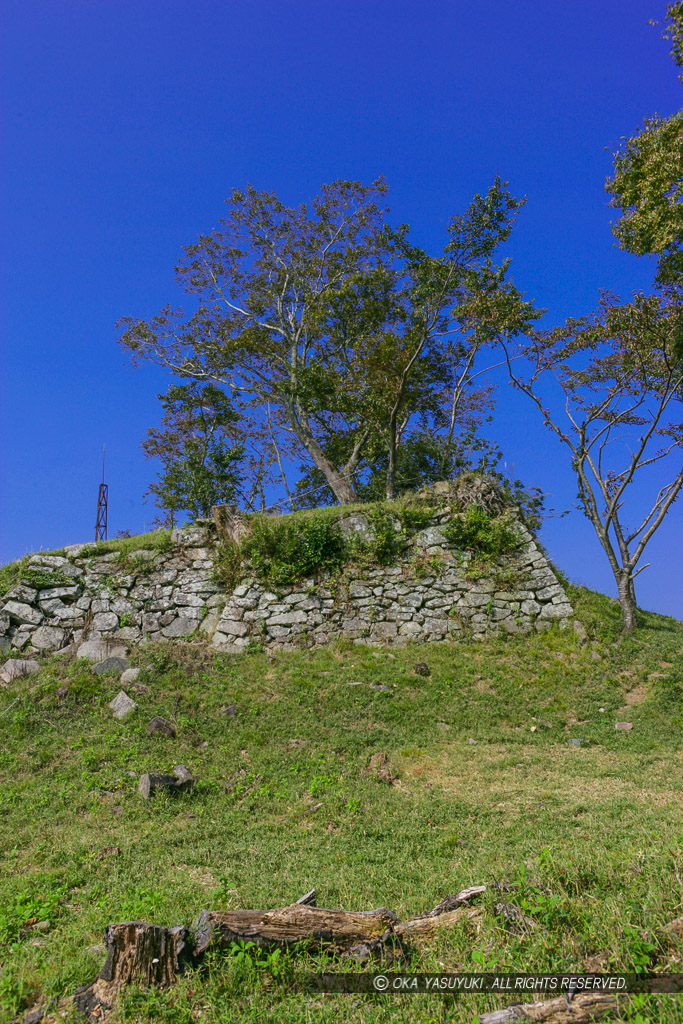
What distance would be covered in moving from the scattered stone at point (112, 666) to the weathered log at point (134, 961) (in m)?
7.51

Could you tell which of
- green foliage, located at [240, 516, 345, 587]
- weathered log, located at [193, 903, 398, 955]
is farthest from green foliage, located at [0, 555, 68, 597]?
weathered log, located at [193, 903, 398, 955]

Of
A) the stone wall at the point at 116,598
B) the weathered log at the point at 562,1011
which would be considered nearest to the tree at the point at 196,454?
the stone wall at the point at 116,598

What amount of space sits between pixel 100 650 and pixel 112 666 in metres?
0.77

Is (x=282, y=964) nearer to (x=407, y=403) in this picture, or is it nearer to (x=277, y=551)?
(x=277, y=551)

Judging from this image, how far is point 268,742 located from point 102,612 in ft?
17.7

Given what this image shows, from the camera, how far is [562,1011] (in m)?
2.59

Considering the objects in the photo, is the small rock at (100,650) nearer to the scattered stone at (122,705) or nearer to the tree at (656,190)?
the scattered stone at (122,705)

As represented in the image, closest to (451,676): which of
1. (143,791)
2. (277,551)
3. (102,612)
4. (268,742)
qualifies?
(268,742)

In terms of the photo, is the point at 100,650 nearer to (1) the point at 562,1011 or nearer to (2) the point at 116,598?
(2) the point at 116,598

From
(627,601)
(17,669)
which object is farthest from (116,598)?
(627,601)

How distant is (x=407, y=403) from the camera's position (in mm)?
19531

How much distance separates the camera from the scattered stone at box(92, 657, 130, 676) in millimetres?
10430

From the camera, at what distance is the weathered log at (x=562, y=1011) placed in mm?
2561

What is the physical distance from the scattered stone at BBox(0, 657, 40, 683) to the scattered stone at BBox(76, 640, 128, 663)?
81cm
